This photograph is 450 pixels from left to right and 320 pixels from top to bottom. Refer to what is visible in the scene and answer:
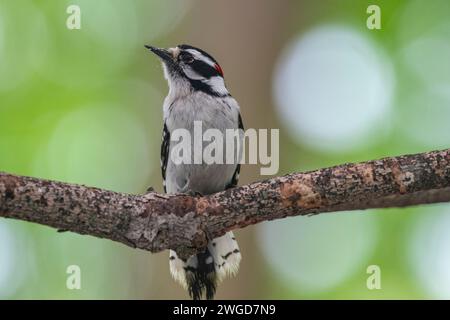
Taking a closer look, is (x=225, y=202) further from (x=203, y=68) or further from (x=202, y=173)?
(x=203, y=68)

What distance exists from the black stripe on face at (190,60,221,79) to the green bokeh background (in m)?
1.65

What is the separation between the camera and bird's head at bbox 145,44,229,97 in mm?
5034

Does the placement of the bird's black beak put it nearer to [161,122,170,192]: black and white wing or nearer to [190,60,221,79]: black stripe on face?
[190,60,221,79]: black stripe on face

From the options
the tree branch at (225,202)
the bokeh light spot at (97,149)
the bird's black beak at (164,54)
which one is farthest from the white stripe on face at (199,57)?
the bokeh light spot at (97,149)

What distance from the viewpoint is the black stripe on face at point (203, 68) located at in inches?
201

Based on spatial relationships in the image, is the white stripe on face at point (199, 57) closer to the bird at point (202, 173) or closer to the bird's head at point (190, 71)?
the bird's head at point (190, 71)

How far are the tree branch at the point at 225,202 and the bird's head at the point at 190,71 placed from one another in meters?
1.50

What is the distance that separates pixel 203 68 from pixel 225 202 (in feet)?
5.62

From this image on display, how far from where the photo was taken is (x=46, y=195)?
3227 millimetres

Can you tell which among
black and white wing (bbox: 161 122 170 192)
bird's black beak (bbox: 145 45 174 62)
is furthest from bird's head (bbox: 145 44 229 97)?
black and white wing (bbox: 161 122 170 192)

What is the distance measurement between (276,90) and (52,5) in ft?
11.4

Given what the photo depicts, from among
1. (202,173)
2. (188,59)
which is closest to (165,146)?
Result: (202,173)
